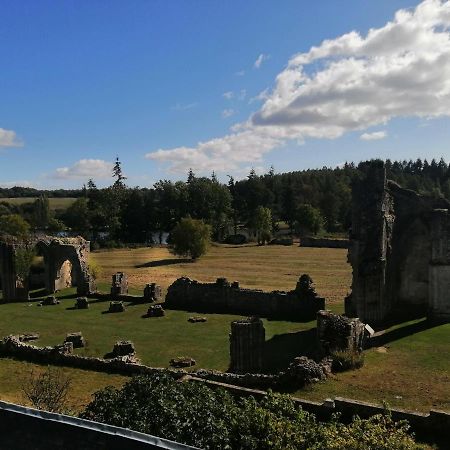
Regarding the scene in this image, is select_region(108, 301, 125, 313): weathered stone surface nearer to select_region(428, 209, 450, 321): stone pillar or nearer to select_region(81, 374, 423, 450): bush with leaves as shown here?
select_region(428, 209, 450, 321): stone pillar

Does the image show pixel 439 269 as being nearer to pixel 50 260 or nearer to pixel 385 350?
pixel 385 350

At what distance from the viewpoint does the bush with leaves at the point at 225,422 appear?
8750mm

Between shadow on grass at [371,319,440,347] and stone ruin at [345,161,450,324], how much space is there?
A: 0.72m

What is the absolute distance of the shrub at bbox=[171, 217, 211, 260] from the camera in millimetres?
62062

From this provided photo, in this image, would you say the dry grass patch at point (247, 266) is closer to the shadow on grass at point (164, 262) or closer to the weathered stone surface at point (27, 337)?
the shadow on grass at point (164, 262)

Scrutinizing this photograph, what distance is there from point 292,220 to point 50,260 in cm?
6445

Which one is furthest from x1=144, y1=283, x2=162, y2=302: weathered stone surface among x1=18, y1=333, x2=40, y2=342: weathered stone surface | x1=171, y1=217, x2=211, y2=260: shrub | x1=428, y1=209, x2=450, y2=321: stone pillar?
x1=171, y1=217, x2=211, y2=260: shrub

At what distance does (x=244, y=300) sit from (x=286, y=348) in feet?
31.3

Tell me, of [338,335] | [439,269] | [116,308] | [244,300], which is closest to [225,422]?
[338,335]

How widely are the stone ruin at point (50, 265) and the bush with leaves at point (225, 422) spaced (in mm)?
31269

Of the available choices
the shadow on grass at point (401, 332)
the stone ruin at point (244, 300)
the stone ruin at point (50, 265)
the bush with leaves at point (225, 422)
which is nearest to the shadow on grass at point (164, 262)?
the stone ruin at point (50, 265)

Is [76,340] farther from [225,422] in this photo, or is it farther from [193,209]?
[193,209]

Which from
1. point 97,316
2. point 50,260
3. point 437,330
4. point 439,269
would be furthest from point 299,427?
point 50,260

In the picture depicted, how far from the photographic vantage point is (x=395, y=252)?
28453 millimetres
